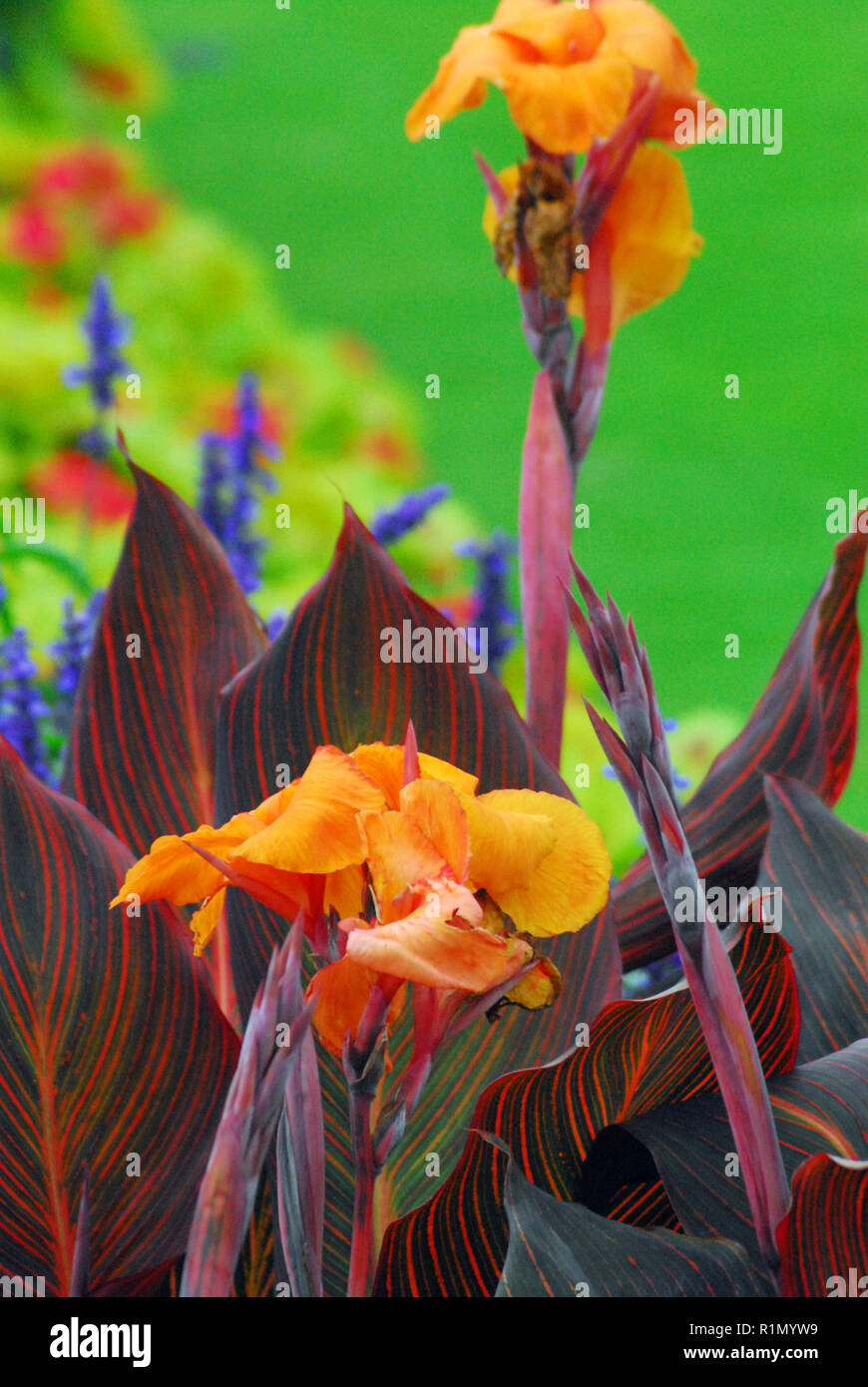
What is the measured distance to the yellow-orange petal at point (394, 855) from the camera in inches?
12.1

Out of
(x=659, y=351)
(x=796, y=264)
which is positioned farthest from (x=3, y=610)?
(x=796, y=264)

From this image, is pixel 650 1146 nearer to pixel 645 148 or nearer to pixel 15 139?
pixel 645 148

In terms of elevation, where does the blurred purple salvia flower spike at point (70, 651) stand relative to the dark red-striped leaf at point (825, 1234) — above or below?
above

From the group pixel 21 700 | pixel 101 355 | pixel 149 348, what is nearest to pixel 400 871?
pixel 21 700

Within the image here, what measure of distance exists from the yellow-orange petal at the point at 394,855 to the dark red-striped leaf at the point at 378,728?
6.3 inches

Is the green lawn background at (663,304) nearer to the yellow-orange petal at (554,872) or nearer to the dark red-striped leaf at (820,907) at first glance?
the dark red-striped leaf at (820,907)

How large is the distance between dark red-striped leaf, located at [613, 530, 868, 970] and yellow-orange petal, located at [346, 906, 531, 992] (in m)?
0.25

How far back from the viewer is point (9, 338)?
217cm

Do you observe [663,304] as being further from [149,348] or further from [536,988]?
[536,988]

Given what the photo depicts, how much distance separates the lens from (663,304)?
9.18 feet

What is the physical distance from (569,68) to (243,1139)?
1.35 ft

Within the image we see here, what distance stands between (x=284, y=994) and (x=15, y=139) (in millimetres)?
3060

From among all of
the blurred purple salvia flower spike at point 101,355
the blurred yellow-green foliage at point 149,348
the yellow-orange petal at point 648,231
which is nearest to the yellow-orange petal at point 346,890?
the yellow-orange petal at point 648,231

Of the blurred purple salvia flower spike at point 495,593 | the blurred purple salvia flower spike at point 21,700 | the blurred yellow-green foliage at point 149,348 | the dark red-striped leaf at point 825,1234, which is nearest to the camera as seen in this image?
the dark red-striped leaf at point 825,1234
